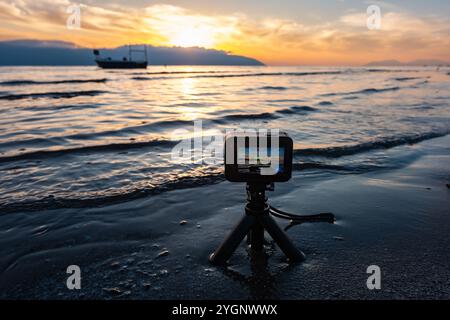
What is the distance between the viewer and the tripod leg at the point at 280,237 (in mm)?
2782

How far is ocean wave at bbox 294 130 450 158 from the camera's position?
866cm

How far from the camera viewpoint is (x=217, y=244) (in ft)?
12.1

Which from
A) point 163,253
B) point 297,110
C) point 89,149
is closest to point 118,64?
point 297,110

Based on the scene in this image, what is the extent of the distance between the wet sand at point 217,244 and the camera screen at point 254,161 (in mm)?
1101

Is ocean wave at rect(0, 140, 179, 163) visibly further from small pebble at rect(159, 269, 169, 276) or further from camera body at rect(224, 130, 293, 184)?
camera body at rect(224, 130, 293, 184)

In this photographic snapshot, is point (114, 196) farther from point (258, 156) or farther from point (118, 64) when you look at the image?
point (118, 64)

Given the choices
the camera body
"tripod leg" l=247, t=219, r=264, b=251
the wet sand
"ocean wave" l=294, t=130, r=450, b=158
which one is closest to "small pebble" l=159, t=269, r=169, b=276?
the wet sand

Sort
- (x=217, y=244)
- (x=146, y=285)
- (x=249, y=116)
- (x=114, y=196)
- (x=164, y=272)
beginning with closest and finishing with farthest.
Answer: (x=146, y=285) < (x=164, y=272) < (x=217, y=244) < (x=114, y=196) < (x=249, y=116)

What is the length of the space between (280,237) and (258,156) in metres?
0.84

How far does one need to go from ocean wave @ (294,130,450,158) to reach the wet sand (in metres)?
2.88

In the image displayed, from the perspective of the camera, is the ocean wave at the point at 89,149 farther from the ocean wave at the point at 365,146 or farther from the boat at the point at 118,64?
the boat at the point at 118,64

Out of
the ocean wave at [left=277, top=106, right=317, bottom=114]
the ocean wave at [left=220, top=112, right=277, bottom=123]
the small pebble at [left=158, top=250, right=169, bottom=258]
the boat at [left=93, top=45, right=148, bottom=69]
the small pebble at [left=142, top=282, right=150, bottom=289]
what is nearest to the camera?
the small pebble at [left=142, top=282, right=150, bottom=289]
